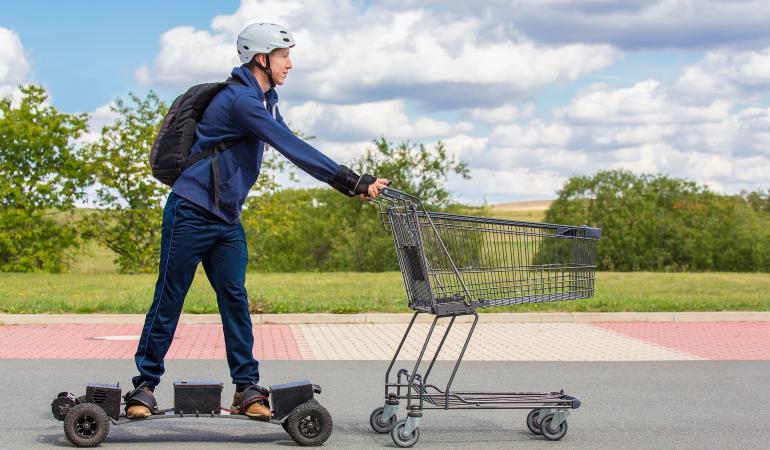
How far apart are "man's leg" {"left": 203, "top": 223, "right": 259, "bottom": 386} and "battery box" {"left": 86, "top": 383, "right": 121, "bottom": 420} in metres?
0.66

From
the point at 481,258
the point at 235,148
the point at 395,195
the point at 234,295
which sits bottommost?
the point at 234,295

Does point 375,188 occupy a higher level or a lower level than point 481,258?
higher

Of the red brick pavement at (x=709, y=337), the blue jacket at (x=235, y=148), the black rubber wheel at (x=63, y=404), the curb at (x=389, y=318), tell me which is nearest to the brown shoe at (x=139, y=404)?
the black rubber wheel at (x=63, y=404)

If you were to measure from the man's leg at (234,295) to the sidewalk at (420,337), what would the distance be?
4.29 metres

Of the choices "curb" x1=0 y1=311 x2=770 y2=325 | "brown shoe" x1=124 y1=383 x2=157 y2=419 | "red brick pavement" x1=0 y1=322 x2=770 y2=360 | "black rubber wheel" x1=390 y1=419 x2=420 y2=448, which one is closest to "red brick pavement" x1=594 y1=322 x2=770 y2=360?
"red brick pavement" x1=0 y1=322 x2=770 y2=360

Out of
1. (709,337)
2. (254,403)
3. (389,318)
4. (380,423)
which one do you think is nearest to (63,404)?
(254,403)

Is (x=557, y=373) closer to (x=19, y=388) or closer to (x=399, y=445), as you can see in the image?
(x=399, y=445)

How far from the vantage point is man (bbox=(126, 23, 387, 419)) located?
19.5 feet

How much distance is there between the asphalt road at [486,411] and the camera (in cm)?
639

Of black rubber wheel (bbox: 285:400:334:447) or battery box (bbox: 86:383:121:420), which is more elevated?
battery box (bbox: 86:383:121:420)

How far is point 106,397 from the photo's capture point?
5.96 metres

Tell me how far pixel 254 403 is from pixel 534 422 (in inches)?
67.3

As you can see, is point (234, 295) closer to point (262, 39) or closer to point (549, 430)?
point (262, 39)

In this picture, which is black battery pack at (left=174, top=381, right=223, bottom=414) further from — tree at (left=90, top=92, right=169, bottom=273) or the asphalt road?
tree at (left=90, top=92, right=169, bottom=273)
